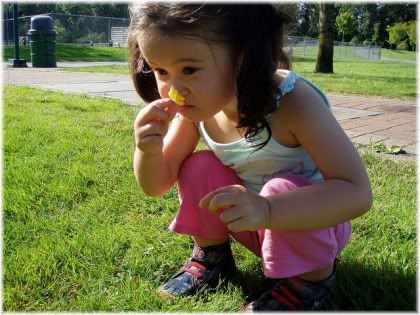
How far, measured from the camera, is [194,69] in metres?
1.16

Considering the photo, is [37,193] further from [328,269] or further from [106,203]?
[328,269]

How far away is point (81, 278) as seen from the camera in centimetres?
140

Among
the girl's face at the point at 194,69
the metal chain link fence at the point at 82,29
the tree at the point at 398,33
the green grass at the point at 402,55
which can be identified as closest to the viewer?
the girl's face at the point at 194,69

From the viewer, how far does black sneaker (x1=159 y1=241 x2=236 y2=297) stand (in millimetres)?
1393

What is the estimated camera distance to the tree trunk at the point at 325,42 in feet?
38.8

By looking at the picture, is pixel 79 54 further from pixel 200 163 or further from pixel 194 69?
pixel 194 69

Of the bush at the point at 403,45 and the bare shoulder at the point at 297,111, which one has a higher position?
the bare shoulder at the point at 297,111

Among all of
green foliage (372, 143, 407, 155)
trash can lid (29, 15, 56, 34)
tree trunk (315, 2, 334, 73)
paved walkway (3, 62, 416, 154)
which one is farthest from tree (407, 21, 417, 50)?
green foliage (372, 143, 407, 155)

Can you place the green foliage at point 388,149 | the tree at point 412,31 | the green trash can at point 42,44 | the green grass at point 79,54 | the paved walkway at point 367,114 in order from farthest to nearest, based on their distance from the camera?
1. the tree at point 412,31
2. the green grass at point 79,54
3. the green trash can at point 42,44
4. the paved walkway at point 367,114
5. the green foliage at point 388,149

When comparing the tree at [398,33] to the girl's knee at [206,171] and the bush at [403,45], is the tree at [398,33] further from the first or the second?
the girl's knee at [206,171]

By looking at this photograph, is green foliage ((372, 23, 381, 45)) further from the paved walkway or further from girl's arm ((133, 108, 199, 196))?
girl's arm ((133, 108, 199, 196))

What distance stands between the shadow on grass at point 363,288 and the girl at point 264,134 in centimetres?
5

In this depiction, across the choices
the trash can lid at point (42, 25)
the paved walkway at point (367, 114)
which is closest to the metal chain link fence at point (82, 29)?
the trash can lid at point (42, 25)

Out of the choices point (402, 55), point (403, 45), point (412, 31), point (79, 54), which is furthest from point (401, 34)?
point (79, 54)
